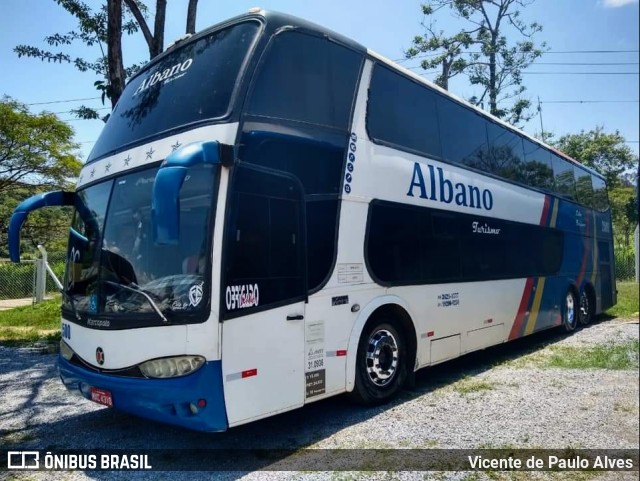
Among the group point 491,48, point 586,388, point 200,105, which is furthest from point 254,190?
point 491,48

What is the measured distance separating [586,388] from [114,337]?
5.36 m

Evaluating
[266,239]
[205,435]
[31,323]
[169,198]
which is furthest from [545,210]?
[31,323]

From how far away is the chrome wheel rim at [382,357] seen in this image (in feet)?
18.5

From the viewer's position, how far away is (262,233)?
4453mm

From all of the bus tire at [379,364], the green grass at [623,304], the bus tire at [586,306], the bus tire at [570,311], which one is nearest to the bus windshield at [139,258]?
the bus tire at [379,364]

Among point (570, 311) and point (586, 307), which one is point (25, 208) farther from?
point (586, 307)

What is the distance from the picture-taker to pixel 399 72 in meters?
6.45

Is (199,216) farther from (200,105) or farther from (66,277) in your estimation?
(66,277)

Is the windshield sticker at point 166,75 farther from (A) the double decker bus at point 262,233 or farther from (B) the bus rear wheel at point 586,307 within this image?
(B) the bus rear wheel at point 586,307

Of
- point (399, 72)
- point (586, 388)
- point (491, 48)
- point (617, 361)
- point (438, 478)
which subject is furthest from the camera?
point (491, 48)

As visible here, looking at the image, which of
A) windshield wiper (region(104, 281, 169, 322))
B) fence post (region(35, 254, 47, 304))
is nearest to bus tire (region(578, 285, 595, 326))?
windshield wiper (region(104, 281, 169, 322))

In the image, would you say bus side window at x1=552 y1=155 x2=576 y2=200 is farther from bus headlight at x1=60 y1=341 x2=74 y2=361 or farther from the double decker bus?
bus headlight at x1=60 y1=341 x2=74 y2=361

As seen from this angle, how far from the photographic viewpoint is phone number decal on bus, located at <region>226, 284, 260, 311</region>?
409 cm

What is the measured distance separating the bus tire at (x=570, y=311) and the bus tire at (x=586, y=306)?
0.79 ft
